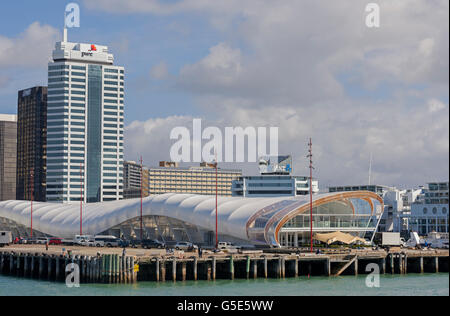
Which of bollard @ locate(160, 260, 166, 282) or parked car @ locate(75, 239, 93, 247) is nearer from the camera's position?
bollard @ locate(160, 260, 166, 282)

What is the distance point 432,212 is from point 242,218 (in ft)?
299

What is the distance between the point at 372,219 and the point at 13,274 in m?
49.9

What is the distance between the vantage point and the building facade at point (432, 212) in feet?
570

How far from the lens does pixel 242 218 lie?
98.5 metres

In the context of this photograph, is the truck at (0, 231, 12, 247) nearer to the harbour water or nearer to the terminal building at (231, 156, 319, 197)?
the harbour water

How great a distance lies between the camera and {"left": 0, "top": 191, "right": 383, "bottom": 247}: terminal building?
96.9m

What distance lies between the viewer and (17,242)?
12625 centimetres

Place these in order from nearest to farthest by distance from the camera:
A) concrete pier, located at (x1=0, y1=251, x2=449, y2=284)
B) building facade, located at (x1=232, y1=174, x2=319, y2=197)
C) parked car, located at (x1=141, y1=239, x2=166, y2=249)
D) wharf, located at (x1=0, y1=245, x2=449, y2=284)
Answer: concrete pier, located at (x1=0, y1=251, x2=449, y2=284), wharf, located at (x1=0, y1=245, x2=449, y2=284), parked car, located at (x1=141, y1=239, x2=166, y2=249), building facade, located at (x1=232, y1=174, x2=319, y2=197)

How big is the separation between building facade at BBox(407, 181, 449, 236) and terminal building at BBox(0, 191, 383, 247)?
7079 cm

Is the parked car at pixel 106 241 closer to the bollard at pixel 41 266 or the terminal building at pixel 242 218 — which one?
the terminal building at pixel 242 218

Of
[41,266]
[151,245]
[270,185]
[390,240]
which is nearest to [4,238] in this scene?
[151,245]

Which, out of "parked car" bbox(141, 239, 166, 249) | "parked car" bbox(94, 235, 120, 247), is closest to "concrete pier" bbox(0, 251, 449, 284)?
"parked car" bbox(141, 239, 166, 249)

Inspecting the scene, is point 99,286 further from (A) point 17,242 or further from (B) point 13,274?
(A) point 17,242

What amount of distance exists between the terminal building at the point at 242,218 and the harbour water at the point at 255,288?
71.8ft
